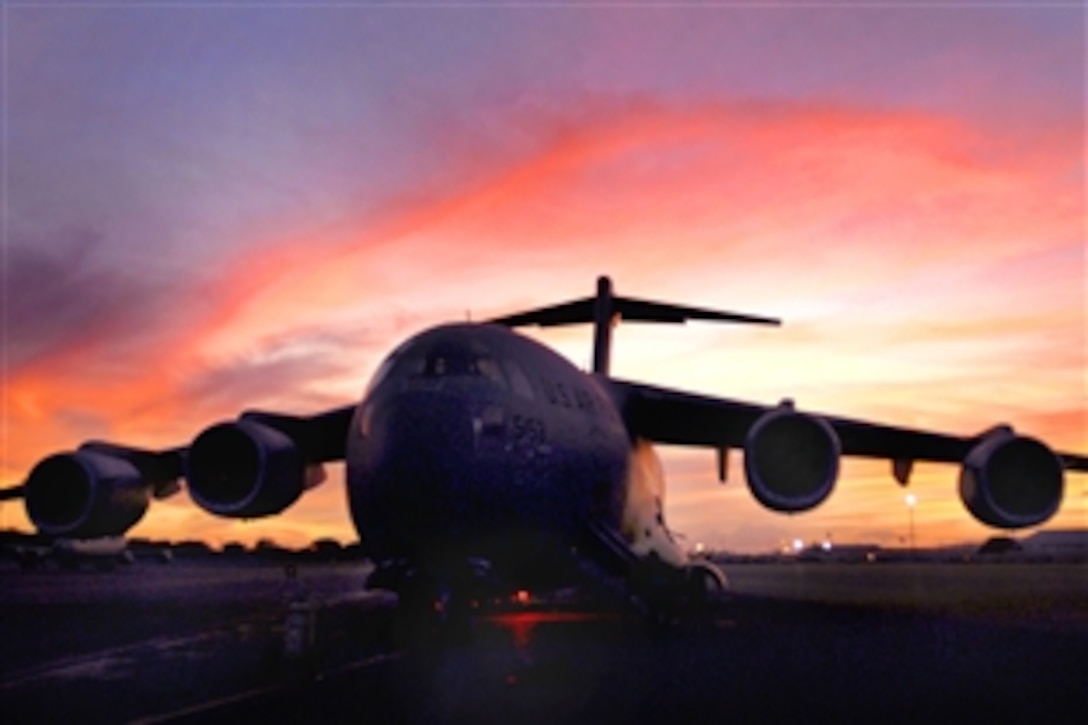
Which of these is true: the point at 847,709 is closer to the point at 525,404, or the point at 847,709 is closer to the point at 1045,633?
the point at 525,404

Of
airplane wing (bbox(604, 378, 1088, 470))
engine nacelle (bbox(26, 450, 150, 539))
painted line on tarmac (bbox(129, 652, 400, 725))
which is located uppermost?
airplane wing (bbox(604, 378, 1088, 470))

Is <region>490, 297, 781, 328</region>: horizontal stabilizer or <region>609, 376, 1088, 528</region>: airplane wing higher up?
<region>490, 297, 781, 328</region>: horizontal stabilizer

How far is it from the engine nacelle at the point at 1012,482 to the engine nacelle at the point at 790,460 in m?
2.58

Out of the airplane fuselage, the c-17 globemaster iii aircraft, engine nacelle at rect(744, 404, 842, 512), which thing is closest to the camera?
the airplane fuselage

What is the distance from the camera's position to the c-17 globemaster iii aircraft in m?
13.2

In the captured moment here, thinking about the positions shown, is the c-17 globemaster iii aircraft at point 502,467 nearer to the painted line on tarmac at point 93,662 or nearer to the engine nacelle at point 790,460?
the engine nacelle at point 790,460

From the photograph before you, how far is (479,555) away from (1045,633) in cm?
954

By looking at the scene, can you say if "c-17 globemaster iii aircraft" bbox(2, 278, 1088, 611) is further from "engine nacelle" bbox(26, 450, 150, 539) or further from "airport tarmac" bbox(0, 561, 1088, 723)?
"airport tarmac" bbox(0, 561, 1088, 723)

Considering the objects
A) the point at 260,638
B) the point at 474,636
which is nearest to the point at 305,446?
the point at 260,638

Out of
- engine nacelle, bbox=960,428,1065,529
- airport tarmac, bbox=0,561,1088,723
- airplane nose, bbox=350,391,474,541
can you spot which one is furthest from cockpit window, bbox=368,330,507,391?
engine nacelle, bbox=960,428,1065,529

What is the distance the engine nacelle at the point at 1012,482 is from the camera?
59.0ft

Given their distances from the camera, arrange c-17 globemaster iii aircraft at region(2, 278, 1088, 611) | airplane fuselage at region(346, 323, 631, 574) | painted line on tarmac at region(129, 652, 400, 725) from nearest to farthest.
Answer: painted line on tarmac at region(129, 652, 400, 725) → airplane fuselage at region(346, 323, 631, 574) → c-17 globemaster iii aircraft at region(2, 278, 1088, 611)

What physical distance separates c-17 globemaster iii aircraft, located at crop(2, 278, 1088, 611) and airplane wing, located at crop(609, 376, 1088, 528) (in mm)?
31

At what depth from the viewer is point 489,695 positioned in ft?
32.1
